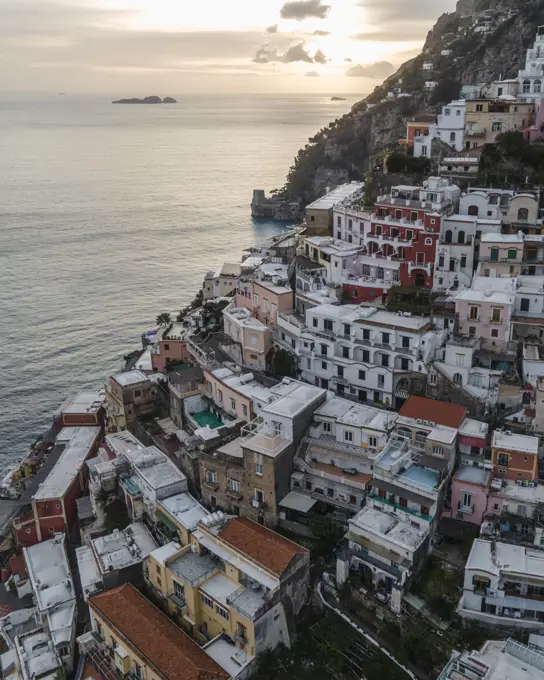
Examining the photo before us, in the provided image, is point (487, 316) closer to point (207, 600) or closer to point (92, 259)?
point (207, 600)

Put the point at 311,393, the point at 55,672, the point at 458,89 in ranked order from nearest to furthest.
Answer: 1. the point at 55,672
2. the point at 311,393
3. the point at 458,89

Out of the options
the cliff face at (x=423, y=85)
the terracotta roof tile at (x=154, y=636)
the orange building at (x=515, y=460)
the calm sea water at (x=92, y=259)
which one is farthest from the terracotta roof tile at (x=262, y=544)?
the cliff face at (x=423, y=85)

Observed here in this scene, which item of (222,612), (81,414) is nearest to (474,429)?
(222,612)

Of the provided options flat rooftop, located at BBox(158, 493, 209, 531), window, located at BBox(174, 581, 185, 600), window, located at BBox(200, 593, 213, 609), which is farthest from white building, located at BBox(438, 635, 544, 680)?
flat rooftop, located at BBox(158, 493, 209, 531)

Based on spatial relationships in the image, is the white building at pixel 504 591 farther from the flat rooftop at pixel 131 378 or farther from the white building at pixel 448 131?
the white building at pixel 448 131

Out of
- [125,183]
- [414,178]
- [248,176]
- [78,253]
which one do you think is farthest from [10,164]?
[414,178]

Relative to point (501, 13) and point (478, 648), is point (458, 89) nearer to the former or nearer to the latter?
point (501, 13)
